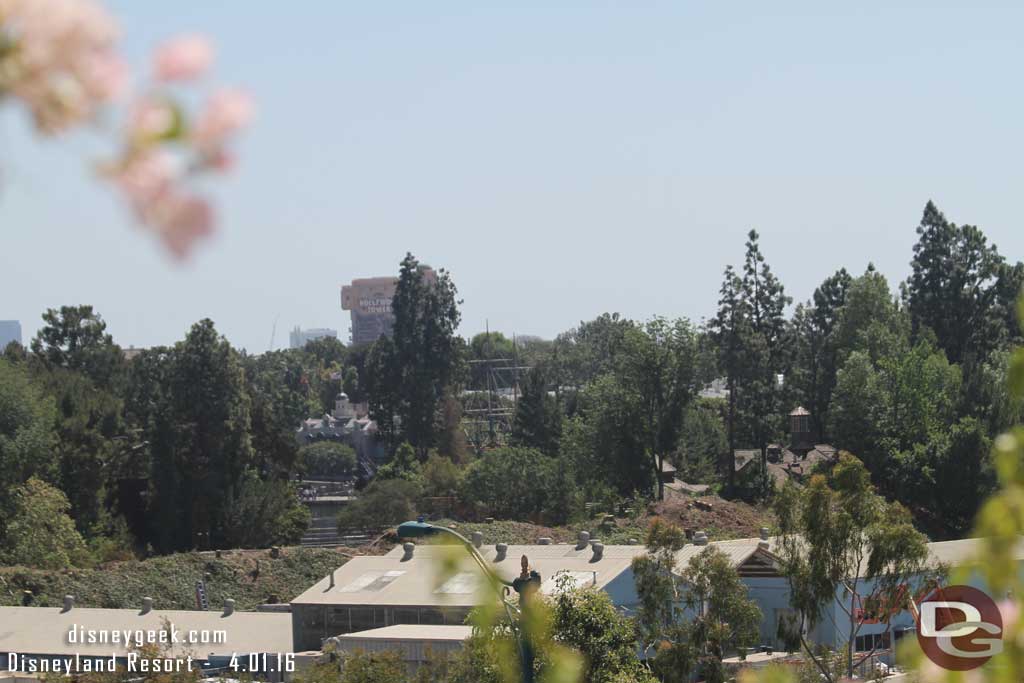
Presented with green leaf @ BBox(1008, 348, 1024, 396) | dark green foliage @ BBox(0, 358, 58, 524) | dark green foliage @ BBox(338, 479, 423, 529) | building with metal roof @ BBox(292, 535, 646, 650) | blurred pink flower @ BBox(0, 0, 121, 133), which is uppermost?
dark green foliage @ BBox(0, 358, 58, 524)

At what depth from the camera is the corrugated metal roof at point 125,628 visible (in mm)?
29547

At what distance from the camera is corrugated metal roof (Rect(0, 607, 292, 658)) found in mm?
29547

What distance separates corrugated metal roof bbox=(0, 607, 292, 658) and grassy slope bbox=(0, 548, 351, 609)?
631cm

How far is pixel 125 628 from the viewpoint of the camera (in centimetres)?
3123

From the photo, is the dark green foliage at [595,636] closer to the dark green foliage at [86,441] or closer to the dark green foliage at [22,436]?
the dark green foliage at [22,436]

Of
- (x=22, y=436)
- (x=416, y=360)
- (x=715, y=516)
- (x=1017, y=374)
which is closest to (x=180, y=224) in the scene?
(x=1017, y=374)

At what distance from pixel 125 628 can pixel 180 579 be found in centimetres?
1291

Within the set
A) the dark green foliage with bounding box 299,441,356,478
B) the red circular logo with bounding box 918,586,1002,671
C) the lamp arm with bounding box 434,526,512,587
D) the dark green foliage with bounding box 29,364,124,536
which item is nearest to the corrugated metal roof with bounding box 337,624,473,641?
the red circular logo with bounding box 918,586,1002,671

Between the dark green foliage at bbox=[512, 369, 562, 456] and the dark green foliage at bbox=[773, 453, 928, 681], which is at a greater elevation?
the dark green foliage at bbox=[512, 369, 562, 456]

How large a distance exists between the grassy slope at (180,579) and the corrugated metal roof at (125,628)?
248 inches

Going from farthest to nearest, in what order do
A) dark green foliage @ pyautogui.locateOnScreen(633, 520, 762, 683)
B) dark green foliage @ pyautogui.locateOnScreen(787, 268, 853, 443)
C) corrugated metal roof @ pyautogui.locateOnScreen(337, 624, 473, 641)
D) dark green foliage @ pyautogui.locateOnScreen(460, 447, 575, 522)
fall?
dark green foliage @ pyautogui.locateOnScreen(787, 268, 853, 443)
dark green foliage @ pyautogui.locateOnScreen(460, 447, 575, 522)
corrugated metal roof @ pyautogui.locateOnScreen(337, 624, 473, 641)
dark green foliage @ pyautogui.locateOnScreen(633, 520, 762, 683)

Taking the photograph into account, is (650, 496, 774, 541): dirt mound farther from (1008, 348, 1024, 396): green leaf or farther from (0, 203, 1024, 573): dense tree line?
(1008, 348, 1024, 396): green leaf

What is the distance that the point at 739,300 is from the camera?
244 feet

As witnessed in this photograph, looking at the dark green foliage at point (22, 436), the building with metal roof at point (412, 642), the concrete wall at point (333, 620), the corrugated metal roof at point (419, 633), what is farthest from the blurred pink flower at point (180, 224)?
the dark green foliage at point (22, 436)
